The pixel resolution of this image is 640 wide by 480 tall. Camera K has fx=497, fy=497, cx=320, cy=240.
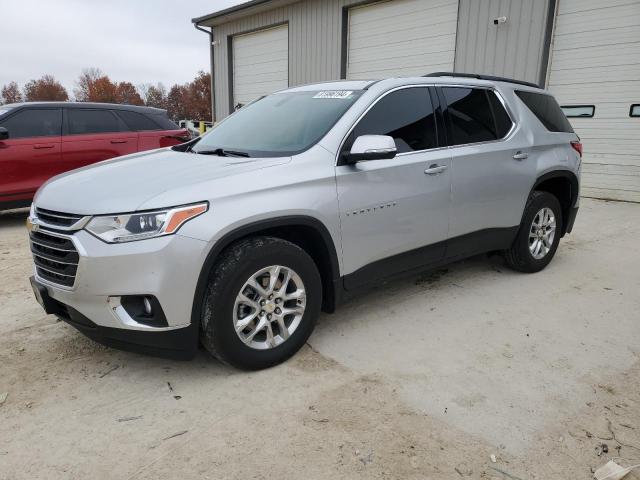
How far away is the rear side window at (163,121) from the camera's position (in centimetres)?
800

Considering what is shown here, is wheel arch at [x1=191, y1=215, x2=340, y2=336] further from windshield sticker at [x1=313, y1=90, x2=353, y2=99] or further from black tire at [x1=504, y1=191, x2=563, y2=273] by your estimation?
black tire at [x1=504, y1=191, x2=563, y2=273]

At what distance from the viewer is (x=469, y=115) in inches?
159

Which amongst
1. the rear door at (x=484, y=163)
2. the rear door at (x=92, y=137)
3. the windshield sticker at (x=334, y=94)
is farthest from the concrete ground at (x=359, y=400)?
the rear door at (x=92, y=137)

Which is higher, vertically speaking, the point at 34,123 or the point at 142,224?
the point at 34,123

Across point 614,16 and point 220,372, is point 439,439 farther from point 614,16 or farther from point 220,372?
point 614,16

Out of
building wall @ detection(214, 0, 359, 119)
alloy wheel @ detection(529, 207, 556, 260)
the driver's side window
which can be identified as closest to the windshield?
the driver's side window

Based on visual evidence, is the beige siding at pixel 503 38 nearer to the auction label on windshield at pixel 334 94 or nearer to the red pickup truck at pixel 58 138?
the red pickup truck at pixel 58 138

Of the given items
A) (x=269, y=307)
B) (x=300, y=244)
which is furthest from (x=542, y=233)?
(x=269, y=307)

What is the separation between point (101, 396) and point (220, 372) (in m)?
0.65

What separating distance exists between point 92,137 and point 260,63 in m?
9.19

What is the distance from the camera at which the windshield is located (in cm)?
322

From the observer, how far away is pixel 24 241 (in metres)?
5.94

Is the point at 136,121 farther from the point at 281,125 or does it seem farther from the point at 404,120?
the point at 404,120

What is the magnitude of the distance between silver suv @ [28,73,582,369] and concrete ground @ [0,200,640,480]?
33 cm
